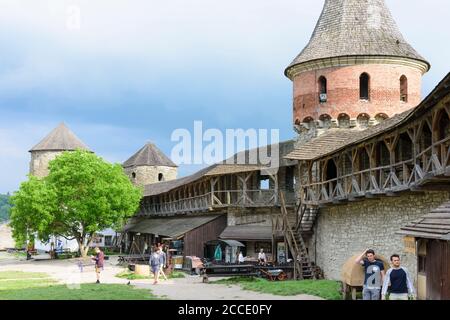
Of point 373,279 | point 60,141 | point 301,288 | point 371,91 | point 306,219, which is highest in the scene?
point 60,141

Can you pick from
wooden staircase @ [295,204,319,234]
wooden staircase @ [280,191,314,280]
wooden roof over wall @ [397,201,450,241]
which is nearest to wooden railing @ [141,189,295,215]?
wooden staircase @ [295,204,319,234]

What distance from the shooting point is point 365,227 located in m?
21.9

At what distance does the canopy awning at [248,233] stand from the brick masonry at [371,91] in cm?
609

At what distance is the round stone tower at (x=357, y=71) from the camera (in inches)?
1098

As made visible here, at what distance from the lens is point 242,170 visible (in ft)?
104

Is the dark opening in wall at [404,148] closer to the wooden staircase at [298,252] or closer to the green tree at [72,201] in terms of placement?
the wooden staircase at [298,252]

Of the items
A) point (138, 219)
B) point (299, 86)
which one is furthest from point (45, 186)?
point (299, 86)

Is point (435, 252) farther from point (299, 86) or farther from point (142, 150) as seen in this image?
point (142, 150)

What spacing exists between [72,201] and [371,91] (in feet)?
65.8

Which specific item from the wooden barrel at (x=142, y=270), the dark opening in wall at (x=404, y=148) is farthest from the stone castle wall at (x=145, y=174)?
the dark opening in wall at (x=404, y=148)

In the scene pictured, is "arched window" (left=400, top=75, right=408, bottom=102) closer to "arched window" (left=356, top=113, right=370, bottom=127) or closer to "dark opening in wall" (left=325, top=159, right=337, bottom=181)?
"arched window" (left=356, top=113, right=370, bottom=127)

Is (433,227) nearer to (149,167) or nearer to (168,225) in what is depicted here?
(168,225)

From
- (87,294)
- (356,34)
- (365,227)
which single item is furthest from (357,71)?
(87,294)
